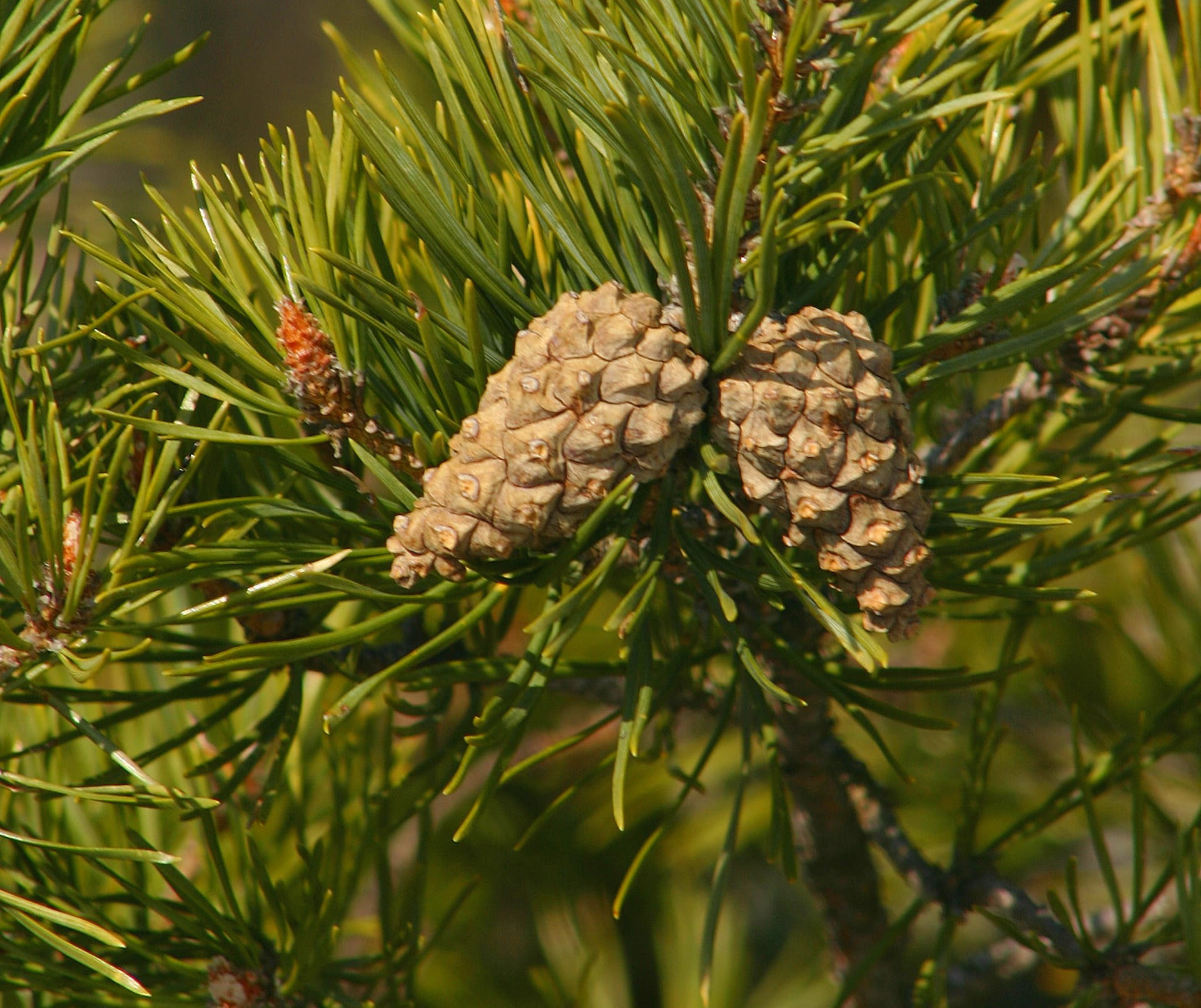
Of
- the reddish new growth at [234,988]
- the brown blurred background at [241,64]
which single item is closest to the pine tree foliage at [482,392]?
the reddish new growth at [234,988]

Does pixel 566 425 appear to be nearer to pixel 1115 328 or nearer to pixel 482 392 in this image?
pixel 482 392

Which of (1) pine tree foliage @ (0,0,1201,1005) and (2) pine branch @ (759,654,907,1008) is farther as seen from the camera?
(2) pine branch @ (759,654,907,1008)

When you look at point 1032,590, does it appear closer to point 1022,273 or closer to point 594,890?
point 1022,273

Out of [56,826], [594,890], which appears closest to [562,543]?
[56,826]

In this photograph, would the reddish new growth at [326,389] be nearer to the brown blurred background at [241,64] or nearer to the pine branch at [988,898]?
the pine branch at [988,898]

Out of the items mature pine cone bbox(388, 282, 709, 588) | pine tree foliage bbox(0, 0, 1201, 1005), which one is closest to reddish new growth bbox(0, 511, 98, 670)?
pine tree foliage bbox(0, 0, 1201, 1005)

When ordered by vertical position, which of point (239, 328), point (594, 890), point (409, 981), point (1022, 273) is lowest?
point (594, 890)

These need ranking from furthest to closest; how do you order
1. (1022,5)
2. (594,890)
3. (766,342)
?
(594,890), (1022,5), (766,342)

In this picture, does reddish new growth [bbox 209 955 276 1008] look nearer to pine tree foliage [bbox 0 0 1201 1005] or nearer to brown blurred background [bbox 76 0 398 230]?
pine tree foliage [bbox 0 0 1201 1005]
